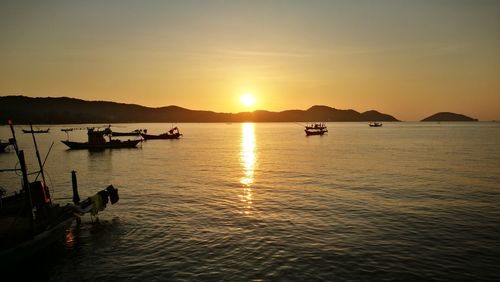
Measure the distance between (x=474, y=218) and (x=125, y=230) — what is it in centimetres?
2416

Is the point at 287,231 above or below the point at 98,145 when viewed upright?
below

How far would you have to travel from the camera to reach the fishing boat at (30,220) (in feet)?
53.9

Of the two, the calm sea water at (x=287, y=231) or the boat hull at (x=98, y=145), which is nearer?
the calm sea water at (x=287, y=231)

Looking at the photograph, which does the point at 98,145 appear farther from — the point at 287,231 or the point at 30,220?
the point at 287,231

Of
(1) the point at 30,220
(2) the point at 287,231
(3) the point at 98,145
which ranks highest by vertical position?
(1) the point at 30,220

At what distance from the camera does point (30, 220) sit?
17.7 meters

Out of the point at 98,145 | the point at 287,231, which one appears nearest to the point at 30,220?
the point at 287,231

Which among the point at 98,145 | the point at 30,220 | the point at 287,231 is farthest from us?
the point at 98,145

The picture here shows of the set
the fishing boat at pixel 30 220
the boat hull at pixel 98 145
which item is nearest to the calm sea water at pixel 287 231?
the fishing boat at pixel 30 220

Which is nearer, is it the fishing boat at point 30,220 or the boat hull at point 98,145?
the fishing boat at point 30,220

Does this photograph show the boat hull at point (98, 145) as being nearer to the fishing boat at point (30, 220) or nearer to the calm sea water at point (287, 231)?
the calm sea water at point (287, 231)

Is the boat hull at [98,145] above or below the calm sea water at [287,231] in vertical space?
above

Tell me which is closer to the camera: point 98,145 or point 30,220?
point 30,220

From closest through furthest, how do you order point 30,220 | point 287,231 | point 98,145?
point 30,220, point 287,231, point 98,145
